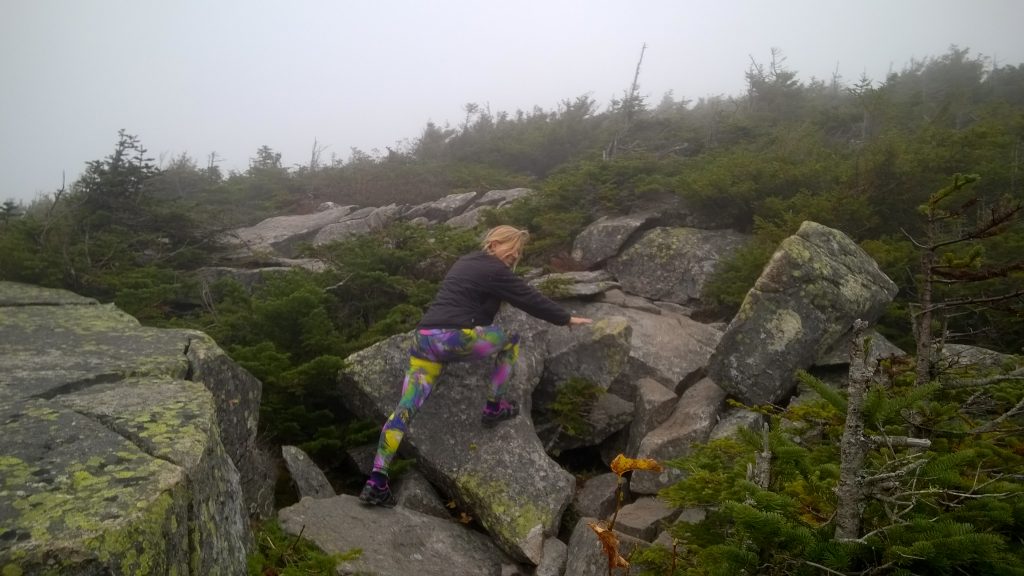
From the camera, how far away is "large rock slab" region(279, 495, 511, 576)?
4.08 meters

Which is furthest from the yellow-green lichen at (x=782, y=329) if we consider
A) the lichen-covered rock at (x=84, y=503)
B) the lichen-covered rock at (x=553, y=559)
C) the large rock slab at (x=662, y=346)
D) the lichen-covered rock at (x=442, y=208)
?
the lichen-covered rock at (x=442, y=208)

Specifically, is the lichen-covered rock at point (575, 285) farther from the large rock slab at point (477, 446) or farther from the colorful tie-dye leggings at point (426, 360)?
the colorful tie-dye leggings at point (426, 360)

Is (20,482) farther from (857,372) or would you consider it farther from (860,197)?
(860,197)

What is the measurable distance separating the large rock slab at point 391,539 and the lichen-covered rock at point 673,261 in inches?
237

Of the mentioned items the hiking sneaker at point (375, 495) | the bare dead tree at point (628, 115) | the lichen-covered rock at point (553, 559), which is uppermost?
the bare dead tree at point (628, 115)

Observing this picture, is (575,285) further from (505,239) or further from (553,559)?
(553,559)

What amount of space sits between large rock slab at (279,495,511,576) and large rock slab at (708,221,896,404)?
3.38 meters

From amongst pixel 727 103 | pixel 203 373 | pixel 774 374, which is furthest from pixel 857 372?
pixel 727 103

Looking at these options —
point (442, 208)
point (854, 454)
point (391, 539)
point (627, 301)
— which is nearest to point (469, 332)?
point (391, 539)

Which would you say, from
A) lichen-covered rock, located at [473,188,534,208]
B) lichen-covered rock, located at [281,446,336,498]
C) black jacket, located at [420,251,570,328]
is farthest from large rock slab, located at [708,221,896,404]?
lichen-covered rock, located at [473,188,534,208]

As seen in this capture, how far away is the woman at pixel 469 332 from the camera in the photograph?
16.2 ft

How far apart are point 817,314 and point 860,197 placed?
3.43 m

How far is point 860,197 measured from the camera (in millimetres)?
8289

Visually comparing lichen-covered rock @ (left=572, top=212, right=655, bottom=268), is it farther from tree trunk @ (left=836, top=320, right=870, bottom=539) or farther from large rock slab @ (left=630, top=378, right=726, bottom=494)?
tree trunk @ (left=836, top=320, right=870, bottom=539)
